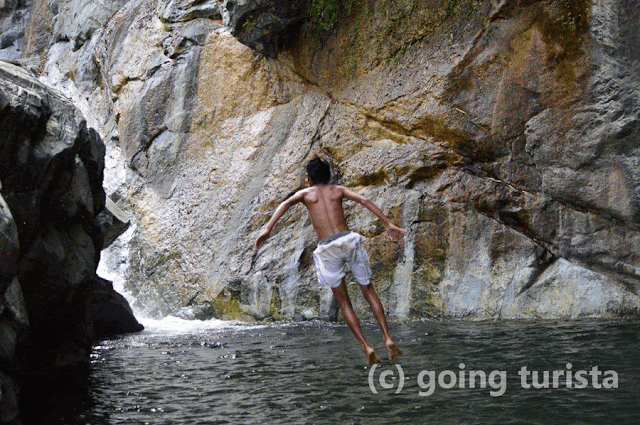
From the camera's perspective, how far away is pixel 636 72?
1305 centimetres

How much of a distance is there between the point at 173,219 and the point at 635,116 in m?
10.7

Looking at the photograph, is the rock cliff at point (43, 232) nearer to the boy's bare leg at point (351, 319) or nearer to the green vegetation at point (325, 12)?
the boy's bare leg at point (351, 319)

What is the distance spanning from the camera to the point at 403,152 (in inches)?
600

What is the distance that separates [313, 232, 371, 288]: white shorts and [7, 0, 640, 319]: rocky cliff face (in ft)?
19.5

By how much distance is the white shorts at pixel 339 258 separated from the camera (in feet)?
25.8

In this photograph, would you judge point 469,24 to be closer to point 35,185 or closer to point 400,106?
point 400,106

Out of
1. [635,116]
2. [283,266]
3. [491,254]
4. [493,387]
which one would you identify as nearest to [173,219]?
[283,266]

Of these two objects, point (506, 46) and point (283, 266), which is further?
point (283, 266)

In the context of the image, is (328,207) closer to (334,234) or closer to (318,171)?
(334,234)

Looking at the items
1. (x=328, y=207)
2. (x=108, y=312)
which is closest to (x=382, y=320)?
(x=328, y=207)

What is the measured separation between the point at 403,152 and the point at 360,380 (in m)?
7.96

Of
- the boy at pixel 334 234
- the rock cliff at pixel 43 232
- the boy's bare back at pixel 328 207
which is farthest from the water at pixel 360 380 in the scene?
the boy's bare back at pixel 328 207

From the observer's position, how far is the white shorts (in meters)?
7.86

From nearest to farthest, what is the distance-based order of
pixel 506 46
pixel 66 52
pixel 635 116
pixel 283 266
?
pixel 635 116, pixel 506 46, pixel 283 266, pixel 66 52
